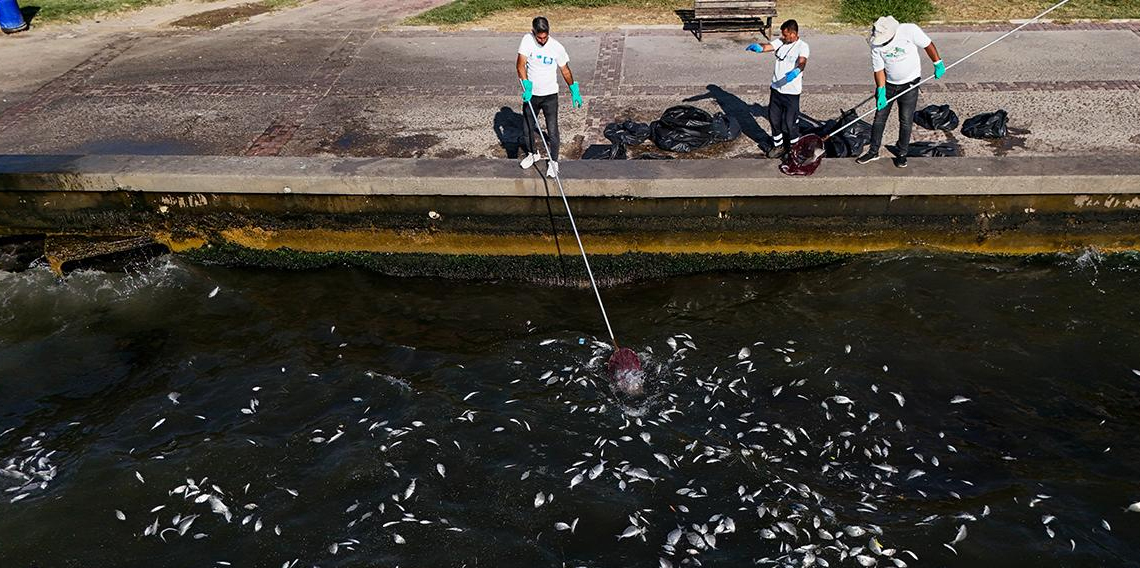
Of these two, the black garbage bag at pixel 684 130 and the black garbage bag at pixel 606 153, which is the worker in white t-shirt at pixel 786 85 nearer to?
the black garbage bag at pixel 684 130

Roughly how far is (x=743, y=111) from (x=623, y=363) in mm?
5726

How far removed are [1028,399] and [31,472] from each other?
10139 mm

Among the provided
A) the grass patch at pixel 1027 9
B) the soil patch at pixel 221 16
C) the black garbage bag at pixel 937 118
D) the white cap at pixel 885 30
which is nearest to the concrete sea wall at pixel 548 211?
the white cap at pixel 885 30

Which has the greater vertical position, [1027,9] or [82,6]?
[82,6]

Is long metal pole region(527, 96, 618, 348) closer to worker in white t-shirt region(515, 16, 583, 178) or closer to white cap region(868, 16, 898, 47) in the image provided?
worker in white t-shirt region(515, 16, 583, 178)

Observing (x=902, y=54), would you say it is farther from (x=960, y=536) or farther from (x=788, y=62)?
(x=960, y=536)

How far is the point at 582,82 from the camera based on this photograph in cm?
1477

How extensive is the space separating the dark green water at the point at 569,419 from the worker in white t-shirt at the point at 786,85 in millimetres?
1943

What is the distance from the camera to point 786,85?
11.3 metres

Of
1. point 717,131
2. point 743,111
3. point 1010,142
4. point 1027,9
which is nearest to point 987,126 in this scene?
point 1010,142

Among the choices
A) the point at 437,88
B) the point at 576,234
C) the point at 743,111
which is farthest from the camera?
the point at 437,88

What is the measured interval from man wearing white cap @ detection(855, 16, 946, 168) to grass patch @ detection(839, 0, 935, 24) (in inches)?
294

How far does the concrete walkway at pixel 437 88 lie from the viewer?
1283 cm

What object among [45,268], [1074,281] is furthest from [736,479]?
[45,268]
